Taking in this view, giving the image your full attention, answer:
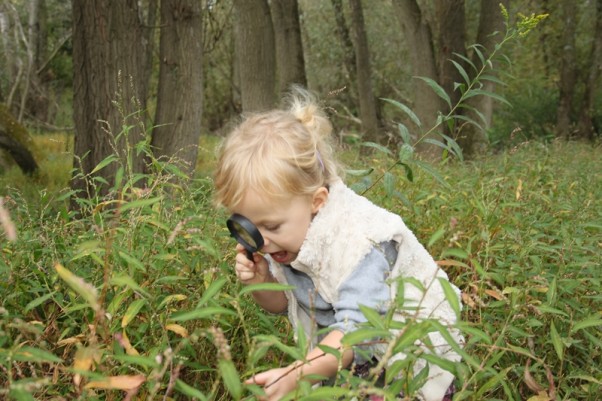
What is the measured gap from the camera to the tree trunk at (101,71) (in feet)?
13.8

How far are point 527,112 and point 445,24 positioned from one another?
7.24 m

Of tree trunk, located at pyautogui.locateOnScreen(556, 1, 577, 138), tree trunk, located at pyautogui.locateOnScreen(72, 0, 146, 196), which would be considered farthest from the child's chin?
tree trunk, located at pyautogui.locateOnScreen(556, 1, 577, 138)

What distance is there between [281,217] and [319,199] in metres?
0.18

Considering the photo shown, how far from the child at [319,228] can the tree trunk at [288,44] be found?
648 centimetres

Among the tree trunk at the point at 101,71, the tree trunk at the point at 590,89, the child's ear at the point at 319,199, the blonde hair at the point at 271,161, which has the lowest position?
the tree trunk at the point at 590,89

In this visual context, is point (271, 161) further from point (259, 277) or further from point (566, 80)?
point (566, 80)

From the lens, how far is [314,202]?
2.03 meters

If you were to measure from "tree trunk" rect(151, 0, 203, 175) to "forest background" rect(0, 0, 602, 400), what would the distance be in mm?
12

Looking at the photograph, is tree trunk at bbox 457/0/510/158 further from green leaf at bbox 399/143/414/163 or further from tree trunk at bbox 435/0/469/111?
green leaf at bbox 399/143/414/163

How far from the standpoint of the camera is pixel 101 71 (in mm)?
4277

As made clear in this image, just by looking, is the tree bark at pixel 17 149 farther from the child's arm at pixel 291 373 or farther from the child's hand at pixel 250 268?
the child's arm at pixel 291 373

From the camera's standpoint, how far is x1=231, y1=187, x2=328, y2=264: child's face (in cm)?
189

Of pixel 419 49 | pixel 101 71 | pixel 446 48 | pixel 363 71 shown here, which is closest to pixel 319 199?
pixel 101 71

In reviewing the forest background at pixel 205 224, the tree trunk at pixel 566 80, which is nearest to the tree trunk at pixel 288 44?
the forest background at pixel 205 224
